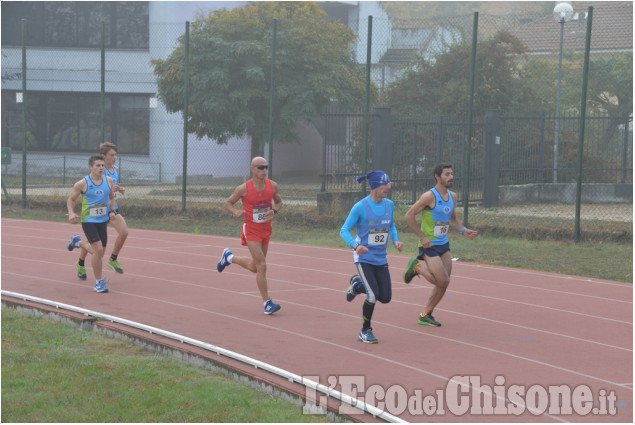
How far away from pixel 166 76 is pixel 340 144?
39.3 ft

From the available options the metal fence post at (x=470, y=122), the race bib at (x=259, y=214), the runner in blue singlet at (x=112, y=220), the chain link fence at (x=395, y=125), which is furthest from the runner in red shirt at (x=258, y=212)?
the chain link fence at (x=395, y=125)

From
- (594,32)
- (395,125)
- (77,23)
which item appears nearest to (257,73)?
(395,125)

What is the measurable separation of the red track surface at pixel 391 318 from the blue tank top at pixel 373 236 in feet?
2.80

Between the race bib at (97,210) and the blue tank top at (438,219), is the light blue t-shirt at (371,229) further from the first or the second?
the race bib at (97,210)

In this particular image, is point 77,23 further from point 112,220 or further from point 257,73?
point 112,220

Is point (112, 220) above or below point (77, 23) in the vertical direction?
below

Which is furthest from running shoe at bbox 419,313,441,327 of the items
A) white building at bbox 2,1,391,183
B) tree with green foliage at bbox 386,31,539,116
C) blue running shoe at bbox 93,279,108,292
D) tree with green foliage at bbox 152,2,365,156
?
white building at bbox 2,1,391,183

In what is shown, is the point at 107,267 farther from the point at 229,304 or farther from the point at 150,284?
the point at 229,304

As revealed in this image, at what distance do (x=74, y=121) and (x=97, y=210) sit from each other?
2779cm

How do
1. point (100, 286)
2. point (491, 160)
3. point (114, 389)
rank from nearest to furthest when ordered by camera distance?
1. point (114, 389)
2. point (100, 286)
3. point (491, 160)

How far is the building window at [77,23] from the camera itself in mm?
39531

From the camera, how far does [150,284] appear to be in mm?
14102

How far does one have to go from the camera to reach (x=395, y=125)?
80.5 feet

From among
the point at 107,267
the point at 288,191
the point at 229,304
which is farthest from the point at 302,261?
the point at 288,191
